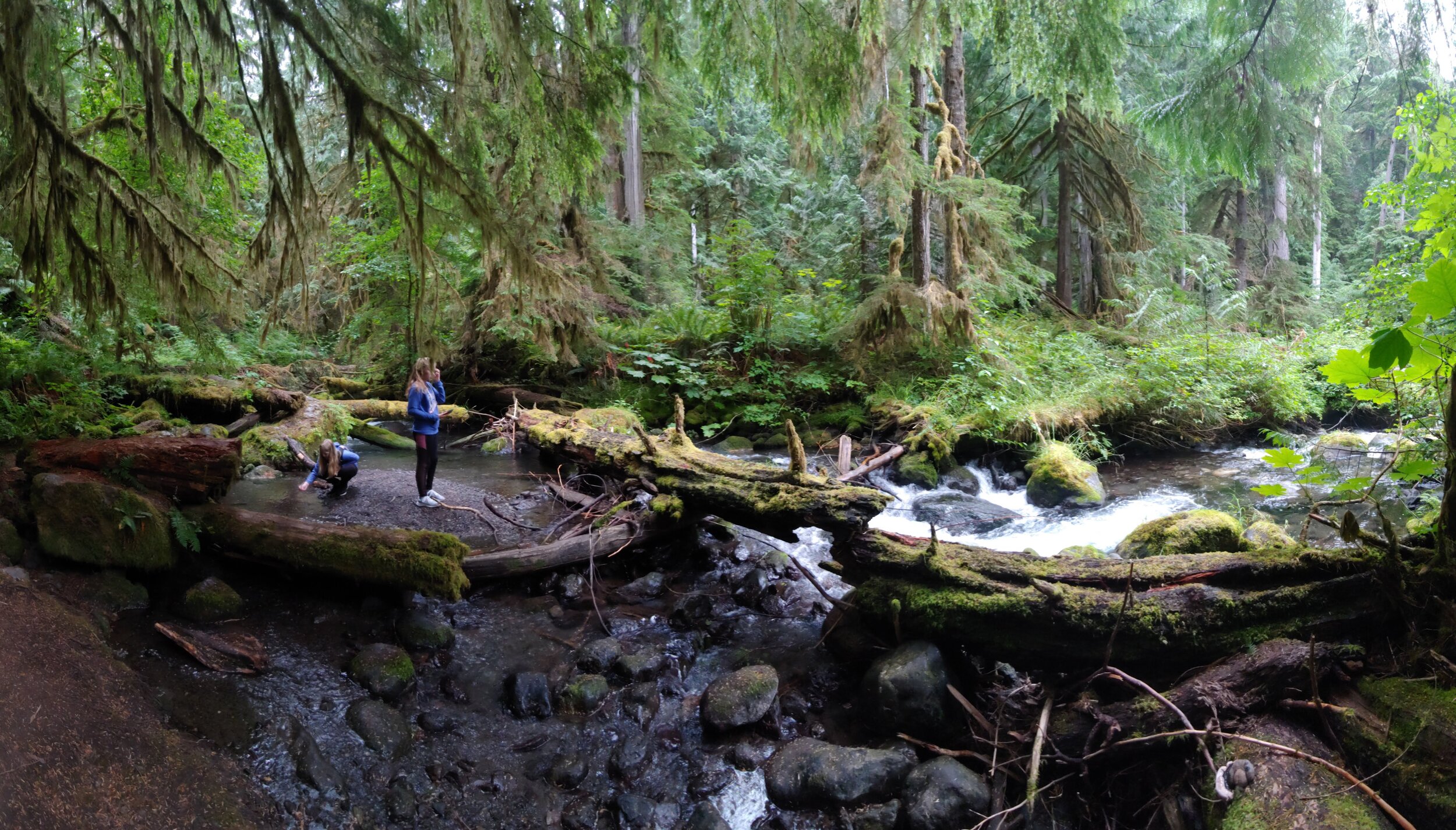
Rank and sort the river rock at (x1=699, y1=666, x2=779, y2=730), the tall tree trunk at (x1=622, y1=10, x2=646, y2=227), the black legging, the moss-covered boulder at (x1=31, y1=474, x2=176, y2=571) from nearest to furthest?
the river rock at (x1=699, y1=666, x2=779, y2=730) < the moss-covered boulder at (x1=31, y1=474, x2=176, y2=571) < the black legging < the tall tree trunk at (x1=622, y1=10, x2=646, y2=227)

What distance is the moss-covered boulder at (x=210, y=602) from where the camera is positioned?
4.93 metres

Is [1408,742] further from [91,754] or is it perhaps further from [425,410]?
[425,410]

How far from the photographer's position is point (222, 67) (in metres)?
5.33

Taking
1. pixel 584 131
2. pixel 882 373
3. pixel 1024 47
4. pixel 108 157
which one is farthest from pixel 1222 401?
pixel 108 157

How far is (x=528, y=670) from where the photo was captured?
511cm

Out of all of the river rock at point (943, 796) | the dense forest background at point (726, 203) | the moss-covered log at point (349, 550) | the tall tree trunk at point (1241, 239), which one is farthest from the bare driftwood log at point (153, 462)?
the tall tree trunk at point (1241, 239)

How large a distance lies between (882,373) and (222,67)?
10.5 m

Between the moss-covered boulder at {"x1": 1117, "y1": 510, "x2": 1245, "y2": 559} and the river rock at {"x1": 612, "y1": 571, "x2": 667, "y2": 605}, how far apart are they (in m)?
4.01

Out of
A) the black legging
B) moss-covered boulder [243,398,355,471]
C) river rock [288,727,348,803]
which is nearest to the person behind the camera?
river rock [288,727,348,803]

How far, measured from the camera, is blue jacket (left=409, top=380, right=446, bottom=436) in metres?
7.86

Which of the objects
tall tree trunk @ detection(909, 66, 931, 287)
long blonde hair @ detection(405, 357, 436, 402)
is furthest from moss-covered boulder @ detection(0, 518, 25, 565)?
tall tree trunk @ detection(909, 66, 931, 287)

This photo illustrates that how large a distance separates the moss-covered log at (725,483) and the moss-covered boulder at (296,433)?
401 centimetres

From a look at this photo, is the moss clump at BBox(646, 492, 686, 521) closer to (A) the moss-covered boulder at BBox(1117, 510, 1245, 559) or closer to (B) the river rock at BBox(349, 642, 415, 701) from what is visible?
(B) the river rock at BBox(349, 642, 415, 701)

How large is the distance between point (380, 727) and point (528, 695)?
0.92m
